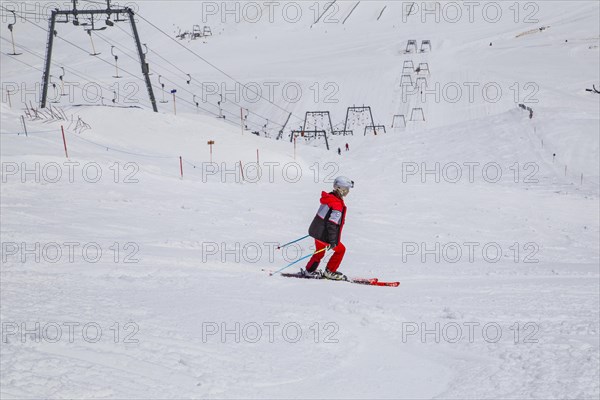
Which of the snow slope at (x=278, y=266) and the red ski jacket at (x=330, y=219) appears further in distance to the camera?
the red ski jacket at (x=330, y=219)

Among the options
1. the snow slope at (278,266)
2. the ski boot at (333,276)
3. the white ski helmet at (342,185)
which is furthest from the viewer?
the ski boot at (333,276)

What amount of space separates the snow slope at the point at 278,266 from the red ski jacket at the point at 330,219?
2.23ft

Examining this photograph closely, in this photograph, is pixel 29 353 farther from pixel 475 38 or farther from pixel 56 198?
pixel 475 38

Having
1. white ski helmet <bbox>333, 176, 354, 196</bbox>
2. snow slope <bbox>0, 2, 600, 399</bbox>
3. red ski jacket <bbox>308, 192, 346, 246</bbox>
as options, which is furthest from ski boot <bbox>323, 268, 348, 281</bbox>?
white ski helmet <bbox>333, 176, 354, 196</bbox>

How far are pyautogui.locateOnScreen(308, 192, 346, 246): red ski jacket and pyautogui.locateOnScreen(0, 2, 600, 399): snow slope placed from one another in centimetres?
68

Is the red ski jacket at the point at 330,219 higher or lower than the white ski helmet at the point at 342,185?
lower

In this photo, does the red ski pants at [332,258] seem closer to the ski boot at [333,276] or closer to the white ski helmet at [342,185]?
the ski boot at [333,276]

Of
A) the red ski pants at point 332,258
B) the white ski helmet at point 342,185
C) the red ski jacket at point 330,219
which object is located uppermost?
the white ski helmet at point 342,185

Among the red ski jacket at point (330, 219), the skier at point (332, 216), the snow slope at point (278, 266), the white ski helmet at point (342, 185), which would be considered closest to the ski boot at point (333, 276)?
the skier at point (332, 216)

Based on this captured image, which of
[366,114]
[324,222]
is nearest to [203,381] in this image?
[324,222]

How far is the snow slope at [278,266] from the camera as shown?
4129 mm

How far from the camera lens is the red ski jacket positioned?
7.28m

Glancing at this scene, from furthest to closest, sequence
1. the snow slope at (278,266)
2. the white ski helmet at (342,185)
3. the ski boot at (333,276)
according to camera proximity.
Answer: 1. the ski boot at (333,276)
2. the white ski helmet at (342,185)
3. the snow slope at (278,266)

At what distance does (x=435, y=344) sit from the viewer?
17.1 feet
